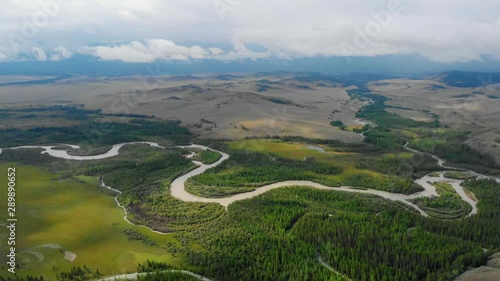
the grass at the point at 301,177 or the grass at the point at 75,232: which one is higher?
the grass at the point at 301,177

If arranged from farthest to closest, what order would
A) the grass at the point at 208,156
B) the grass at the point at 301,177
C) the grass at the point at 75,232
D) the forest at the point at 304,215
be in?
the grass at the point at 208,156
the grass at the point at 301,177
the grass at the point at 75,232
the forest at the point at 304,215

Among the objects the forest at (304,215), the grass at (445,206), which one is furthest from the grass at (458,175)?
the grass at (445,206)

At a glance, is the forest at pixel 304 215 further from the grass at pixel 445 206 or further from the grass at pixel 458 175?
the grass at pixel 458 175

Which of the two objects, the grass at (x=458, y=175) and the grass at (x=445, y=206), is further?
the grass at (x=458, y=175)

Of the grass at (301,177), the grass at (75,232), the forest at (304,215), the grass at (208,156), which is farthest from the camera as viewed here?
the grass at (208,156)

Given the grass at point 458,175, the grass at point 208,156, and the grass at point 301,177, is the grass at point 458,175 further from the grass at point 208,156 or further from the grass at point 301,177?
the grass at point 208,156

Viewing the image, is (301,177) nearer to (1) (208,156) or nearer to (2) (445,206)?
(2) (445,206)

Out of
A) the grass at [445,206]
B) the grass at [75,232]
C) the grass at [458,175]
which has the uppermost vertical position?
the grass at [458,175]

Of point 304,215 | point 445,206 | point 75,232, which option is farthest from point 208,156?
point 445,206

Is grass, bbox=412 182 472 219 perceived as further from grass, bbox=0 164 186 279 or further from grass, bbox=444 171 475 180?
grass, bbox=0 164 186 279
